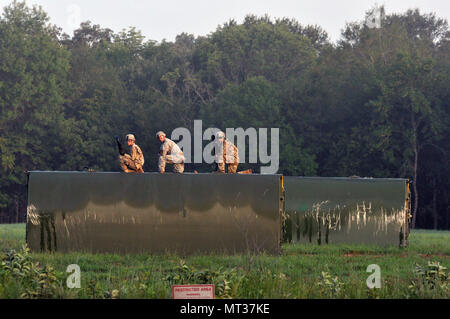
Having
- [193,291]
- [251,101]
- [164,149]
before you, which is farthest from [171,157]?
[251,101]

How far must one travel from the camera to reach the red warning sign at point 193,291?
27.4ft

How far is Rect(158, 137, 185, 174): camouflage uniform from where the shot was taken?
19516 millimetres

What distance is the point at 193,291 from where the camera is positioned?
27.6 ft

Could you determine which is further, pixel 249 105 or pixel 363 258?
pixel 249 105

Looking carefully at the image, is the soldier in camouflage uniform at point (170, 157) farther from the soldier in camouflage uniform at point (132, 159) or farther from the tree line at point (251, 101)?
the tree line at point (251, 101)

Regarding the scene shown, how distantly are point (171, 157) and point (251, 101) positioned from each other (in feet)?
134

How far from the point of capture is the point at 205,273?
11.1 metres

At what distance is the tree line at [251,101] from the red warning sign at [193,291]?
43729mm

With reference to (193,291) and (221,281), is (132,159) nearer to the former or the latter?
(221,281)

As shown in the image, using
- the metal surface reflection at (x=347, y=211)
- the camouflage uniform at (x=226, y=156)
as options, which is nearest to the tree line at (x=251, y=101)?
the metal surface reflection at (x=347, y=211)

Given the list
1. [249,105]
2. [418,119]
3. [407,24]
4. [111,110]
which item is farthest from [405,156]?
[407,24]

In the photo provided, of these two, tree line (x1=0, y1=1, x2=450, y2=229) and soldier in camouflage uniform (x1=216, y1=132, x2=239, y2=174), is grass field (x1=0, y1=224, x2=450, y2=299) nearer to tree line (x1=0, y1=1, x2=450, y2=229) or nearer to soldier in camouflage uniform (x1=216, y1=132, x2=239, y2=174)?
soldier in camouflage uniform (x1=216, y1=132, x2=239, y2=174)
